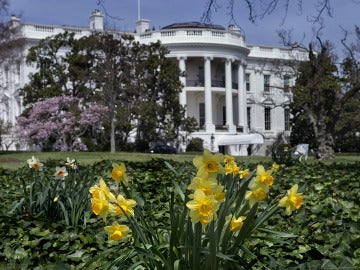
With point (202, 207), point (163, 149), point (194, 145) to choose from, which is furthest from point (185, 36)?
point (202, 207)

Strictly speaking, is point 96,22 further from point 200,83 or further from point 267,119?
point 267,119

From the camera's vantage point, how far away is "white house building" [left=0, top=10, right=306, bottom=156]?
48000mm

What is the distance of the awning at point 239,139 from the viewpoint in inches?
1825

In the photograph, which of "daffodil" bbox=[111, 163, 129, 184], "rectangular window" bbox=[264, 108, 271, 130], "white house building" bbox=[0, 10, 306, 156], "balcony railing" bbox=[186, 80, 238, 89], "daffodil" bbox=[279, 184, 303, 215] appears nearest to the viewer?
"daffodil" bbox=[279, 184, 303, 215]

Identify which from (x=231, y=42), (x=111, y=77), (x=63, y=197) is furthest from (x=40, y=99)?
(x=63, y=197)

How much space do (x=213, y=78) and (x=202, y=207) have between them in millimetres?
51264

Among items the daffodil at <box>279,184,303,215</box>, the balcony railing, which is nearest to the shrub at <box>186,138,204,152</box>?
the balcony railing

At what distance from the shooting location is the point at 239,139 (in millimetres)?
47250

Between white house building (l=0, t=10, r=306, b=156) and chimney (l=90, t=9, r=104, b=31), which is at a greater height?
chimney (l=90, t=9, r=104, b=31)

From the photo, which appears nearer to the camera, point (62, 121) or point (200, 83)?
point (62, 121)

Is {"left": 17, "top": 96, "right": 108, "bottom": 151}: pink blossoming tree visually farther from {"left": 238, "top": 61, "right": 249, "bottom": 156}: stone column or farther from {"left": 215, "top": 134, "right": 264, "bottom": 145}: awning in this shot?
{"left": 238, "top": 61, "right": 249, "bottom": 156}: stone column

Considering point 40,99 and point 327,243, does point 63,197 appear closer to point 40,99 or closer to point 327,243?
point 327,243

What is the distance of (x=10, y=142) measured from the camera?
44000 millimetres

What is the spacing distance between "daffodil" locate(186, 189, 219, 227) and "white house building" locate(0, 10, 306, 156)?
1697 inches
